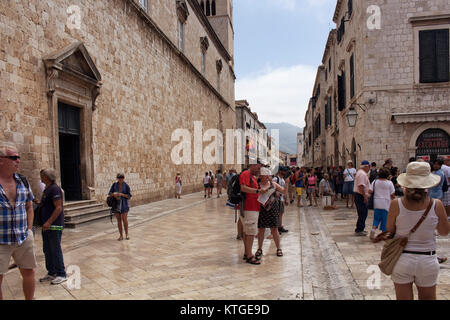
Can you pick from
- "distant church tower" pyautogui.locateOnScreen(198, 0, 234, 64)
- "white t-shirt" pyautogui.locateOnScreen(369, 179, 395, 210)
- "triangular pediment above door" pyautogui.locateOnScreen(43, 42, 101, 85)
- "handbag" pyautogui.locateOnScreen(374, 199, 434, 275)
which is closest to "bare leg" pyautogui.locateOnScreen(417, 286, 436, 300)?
"handbag" pyautogui.locateOnScreen(374, 199, 434, 275)

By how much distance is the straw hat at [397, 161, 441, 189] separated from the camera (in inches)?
105

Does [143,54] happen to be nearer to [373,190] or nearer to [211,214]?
[211,214]

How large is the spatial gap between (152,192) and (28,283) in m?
12.2

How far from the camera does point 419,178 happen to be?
271 centimetres

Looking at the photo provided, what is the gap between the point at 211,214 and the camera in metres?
11.7

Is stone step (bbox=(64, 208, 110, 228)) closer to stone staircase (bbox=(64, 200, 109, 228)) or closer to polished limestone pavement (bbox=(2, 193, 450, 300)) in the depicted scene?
stone staircase (bbox=(64, 200, 109, 228))

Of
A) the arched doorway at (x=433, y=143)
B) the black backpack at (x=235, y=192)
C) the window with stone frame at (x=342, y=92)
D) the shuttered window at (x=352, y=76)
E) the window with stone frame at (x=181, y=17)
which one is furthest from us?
the window with stone frame at (x=181, y=17)

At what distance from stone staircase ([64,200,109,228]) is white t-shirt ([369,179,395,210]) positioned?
282 inches

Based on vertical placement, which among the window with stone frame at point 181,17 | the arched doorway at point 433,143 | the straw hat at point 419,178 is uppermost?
the window with stone frame at point 181,17

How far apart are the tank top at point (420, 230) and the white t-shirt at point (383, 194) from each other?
4033 mm

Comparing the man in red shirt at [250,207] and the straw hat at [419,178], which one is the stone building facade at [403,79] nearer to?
the man in red shirt at [250,207]

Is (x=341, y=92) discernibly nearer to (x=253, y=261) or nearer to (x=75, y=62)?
(x=75, y=62)

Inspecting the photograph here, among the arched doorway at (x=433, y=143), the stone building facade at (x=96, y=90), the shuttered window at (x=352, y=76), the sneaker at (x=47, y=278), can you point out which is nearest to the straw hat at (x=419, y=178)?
the sneaker at (x=47, y=278)

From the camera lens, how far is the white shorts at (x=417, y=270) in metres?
2.60
